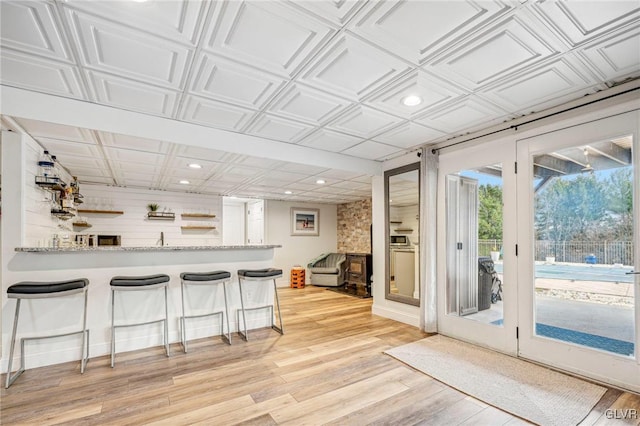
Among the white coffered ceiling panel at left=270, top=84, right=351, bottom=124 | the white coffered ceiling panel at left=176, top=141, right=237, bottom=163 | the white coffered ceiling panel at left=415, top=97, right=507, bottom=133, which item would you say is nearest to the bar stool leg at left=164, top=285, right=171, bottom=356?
the white coffered ceiling panel at left=176, top=141, right=237, bottom=163

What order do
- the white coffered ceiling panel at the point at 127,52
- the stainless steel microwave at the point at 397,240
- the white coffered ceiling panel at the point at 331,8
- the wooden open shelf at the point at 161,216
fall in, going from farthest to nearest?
the wooden open shelf at the point at 161,216 → the stainless steel microwave at the point at 397,240 → the white coffered ceiling panel at the point at 127,52 → the white coffered ceiling panel at the point at 331,8

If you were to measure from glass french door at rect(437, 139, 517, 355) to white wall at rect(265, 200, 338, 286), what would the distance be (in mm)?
4998

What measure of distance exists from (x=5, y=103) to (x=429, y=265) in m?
4.65

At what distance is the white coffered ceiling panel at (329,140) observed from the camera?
12.5ft

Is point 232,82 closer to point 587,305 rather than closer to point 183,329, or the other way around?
point 183,329

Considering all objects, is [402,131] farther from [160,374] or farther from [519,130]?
[160,374]

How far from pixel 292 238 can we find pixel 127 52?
6.75m

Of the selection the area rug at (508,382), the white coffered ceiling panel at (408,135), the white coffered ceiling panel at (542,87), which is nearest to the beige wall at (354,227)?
the white coffered ceiling panel at (408,135)

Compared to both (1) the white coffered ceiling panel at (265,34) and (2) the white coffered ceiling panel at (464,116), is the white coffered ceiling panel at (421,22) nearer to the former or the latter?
(1) the white coffered ceiling panel at (265,34)

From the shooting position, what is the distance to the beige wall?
8.29 meters

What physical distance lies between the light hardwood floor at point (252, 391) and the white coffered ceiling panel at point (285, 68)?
230cm

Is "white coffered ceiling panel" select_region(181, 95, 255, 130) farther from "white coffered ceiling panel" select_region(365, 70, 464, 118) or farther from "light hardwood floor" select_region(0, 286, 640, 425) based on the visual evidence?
"light hardwood floor" select_region(0, 286, 640, 425)

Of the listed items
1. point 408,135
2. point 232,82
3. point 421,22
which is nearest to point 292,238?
point 408,135

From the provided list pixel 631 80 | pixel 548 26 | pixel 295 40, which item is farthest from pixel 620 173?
pixel 295 40
